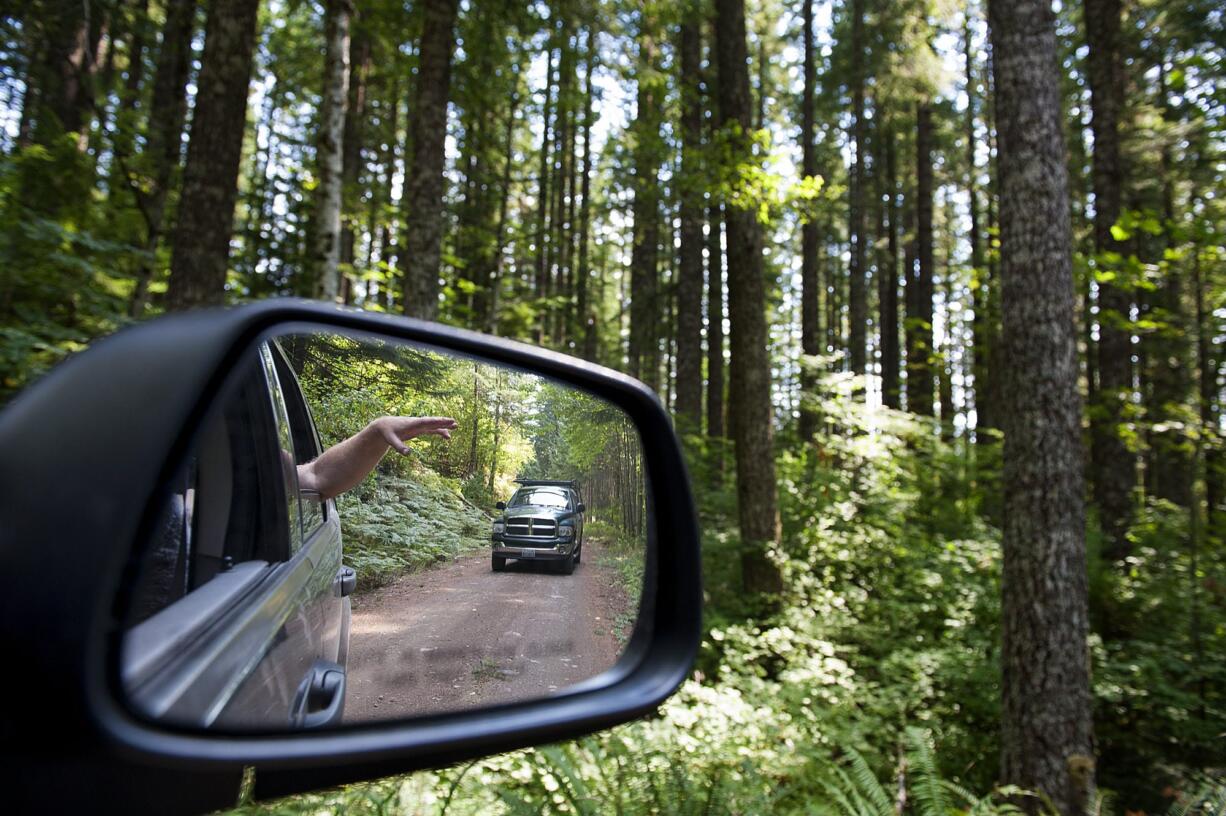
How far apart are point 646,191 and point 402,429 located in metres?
11.8

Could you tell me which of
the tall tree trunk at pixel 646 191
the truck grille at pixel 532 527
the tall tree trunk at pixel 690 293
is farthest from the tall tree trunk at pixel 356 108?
the truck grille at pixel 532 527

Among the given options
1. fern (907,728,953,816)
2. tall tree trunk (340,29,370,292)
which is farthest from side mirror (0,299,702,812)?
tall tree trunk (340,29,370,292)

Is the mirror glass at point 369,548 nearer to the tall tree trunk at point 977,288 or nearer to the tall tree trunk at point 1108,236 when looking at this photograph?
the tall tree trunk at point 977,288

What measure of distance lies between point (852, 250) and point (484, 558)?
29242 mm

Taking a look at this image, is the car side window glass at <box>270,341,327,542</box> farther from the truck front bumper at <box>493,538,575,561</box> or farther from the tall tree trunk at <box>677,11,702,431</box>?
the tall tree trunk at <box>677,11,702,431</box>

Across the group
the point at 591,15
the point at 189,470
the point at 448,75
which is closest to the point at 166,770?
the point at 189,470

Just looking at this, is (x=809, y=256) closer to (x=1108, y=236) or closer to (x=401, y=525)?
(x=1108, y=236)

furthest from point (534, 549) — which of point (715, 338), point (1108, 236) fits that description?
point (715, 338)

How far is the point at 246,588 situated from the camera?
1.20m

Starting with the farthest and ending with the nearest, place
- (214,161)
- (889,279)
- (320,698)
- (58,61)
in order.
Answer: (889,279) → (58,61) → (214,161) → (320,698)

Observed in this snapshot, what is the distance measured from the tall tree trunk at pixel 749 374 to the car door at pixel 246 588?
8648 mm

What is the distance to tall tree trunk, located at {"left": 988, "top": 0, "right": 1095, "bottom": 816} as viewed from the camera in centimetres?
560

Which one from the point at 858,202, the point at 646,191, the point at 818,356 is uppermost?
the point at 858,202

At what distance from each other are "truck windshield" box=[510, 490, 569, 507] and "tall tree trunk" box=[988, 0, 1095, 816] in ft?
18.4
